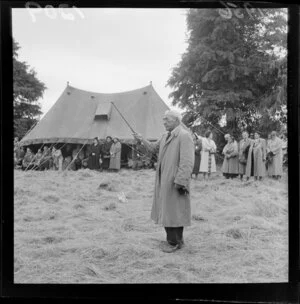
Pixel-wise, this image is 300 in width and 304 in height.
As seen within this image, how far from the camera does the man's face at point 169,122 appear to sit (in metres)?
4.03

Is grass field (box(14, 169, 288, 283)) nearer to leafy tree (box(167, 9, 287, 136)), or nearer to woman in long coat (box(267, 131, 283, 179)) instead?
woman in long coat (box(267, 131, 283, 179))

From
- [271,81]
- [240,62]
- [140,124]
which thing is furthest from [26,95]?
[271,81]

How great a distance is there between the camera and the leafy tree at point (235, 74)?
3996 mm

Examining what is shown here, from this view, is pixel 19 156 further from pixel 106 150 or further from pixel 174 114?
pixel 174 114

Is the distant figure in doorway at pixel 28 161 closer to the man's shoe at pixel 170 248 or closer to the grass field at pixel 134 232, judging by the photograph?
the grass field at pixel 134 232

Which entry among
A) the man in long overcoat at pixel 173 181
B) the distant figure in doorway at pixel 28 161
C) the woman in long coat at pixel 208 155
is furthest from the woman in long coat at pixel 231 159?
the distant figure in doorway at pixel 28 161

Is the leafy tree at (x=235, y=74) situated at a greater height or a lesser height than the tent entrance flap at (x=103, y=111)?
greater

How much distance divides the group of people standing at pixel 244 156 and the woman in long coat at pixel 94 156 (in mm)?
926

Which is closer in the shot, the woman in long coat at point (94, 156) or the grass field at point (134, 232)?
the grass field at point (134, 232)

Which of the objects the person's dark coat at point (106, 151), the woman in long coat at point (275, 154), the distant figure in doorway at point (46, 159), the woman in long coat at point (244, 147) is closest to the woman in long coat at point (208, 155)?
the woman in long coat at point (244, 147)

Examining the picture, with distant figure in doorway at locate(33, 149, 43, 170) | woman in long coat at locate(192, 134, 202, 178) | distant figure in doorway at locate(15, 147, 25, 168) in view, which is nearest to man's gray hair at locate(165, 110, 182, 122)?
woman in long coat at locate(192, 134, 202, 178)
